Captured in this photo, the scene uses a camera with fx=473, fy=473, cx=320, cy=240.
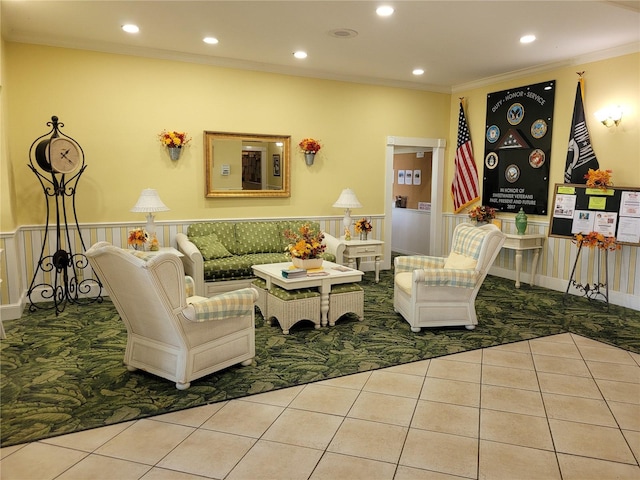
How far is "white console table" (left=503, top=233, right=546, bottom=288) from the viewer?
6086 mm

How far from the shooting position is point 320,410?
2.95m

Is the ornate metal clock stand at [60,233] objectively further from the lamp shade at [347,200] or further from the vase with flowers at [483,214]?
the vase with flowers at [483,214]

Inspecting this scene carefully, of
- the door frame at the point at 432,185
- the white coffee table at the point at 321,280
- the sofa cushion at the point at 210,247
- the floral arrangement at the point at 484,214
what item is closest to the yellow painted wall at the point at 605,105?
the floral arrangement at the point at 484,214

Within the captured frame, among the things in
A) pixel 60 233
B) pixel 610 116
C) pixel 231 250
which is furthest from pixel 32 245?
pixel 610 116

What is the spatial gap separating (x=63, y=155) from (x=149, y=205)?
3.18 ft

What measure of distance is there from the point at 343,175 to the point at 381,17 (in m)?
2.80

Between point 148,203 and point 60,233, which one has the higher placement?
point 148,203

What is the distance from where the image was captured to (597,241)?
5.23 meters

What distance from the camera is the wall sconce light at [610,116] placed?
533cm

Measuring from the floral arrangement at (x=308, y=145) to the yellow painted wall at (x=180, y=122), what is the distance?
0.36ft

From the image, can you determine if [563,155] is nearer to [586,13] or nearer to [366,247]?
[586,13]

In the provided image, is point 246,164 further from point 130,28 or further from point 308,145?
point 130,28

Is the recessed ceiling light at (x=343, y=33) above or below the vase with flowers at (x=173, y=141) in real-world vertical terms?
above

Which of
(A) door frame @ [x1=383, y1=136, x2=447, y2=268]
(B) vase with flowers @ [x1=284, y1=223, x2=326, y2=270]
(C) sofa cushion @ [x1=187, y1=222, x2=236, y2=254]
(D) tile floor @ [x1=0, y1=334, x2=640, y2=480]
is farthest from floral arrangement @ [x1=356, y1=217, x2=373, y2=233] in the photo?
(D) tile floor @ [x1=0, y1=334, x2=640, y2=480]
